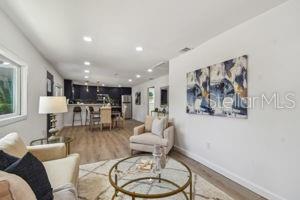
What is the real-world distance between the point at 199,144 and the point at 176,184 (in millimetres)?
1507

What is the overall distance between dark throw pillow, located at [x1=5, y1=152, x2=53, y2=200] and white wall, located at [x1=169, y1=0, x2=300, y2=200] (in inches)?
95.5

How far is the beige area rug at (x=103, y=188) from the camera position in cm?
207

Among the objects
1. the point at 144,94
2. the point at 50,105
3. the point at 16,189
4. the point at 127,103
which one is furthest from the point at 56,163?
the point at 127,103

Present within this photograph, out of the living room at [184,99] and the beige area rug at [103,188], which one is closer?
the living room at [184,99]

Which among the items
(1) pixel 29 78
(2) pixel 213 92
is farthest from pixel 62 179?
(2) pixel 213 92

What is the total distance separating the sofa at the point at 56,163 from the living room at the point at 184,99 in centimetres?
1

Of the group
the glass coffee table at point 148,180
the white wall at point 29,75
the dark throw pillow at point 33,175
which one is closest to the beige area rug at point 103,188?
the glass coffee table at point 148,180

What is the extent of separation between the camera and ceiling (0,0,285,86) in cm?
197

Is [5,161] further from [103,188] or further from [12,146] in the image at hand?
[103,188]

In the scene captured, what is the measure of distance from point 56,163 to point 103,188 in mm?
738

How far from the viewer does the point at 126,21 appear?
2.38 metres

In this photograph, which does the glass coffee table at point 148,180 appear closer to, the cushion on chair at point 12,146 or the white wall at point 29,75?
the cushion on chair at point 12,146

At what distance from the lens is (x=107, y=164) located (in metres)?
3.12

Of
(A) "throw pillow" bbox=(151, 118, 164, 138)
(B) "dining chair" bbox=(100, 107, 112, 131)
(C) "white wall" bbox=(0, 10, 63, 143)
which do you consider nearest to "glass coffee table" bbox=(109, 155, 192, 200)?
(A) "throw pillow" bbox=(151, 118, 164, 138)
